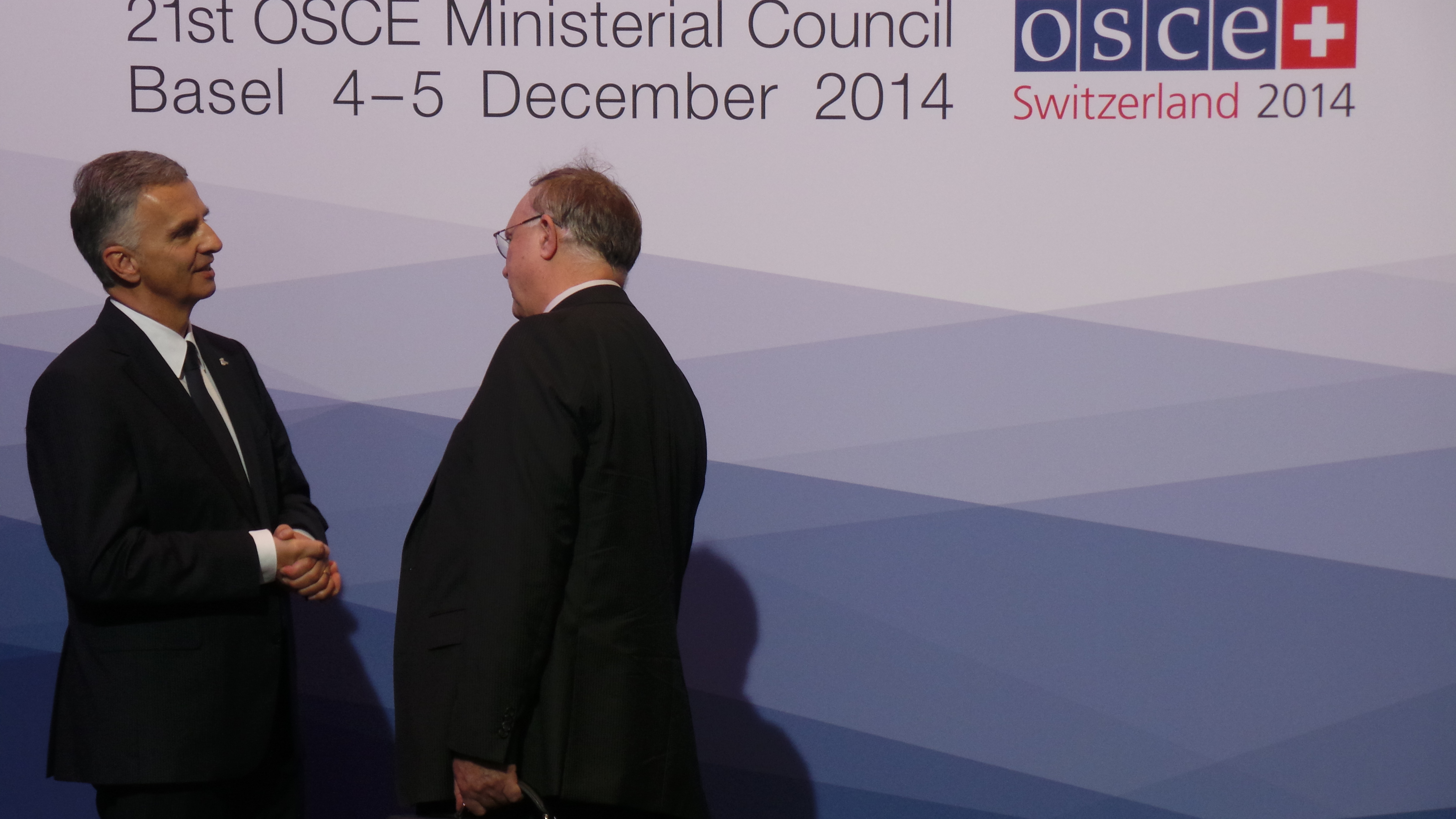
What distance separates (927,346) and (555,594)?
142 centimetres

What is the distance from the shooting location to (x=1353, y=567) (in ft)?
9.40

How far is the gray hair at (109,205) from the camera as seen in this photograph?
6.54 ft

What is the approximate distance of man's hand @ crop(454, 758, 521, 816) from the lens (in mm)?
1665

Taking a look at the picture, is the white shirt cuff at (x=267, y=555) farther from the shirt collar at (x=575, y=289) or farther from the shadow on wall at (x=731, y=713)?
the shadow on wall at (x=731, y=713)

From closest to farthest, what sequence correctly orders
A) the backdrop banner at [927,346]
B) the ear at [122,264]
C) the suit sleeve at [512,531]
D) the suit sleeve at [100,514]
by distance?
the suit sleeve at [512,531]
the suit sleeve at [100,514]
the ear at [122,264]
the backdrop banner at [927,346]

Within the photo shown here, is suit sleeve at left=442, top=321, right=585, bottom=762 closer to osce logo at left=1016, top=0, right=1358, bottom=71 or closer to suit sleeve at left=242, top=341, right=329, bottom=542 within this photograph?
suit sleeve at left=242, top=341, right=329, bottom=542

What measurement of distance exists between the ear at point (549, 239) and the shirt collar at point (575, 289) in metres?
0.06

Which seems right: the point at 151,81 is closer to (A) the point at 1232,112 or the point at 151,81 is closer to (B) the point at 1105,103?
(B) the point at 1105,103

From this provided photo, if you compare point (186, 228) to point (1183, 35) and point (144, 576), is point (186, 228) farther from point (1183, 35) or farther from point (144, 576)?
point (1183, 35)

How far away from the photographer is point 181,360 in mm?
2043

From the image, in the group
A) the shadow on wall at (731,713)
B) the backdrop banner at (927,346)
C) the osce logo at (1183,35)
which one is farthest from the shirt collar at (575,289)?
the osce logo at (1183,35)

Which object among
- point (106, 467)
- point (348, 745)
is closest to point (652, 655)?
point (106, 467)

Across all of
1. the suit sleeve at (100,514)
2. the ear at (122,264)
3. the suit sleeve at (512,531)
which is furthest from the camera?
the ear at (122,264)

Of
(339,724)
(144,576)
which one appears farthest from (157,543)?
(339,724)
